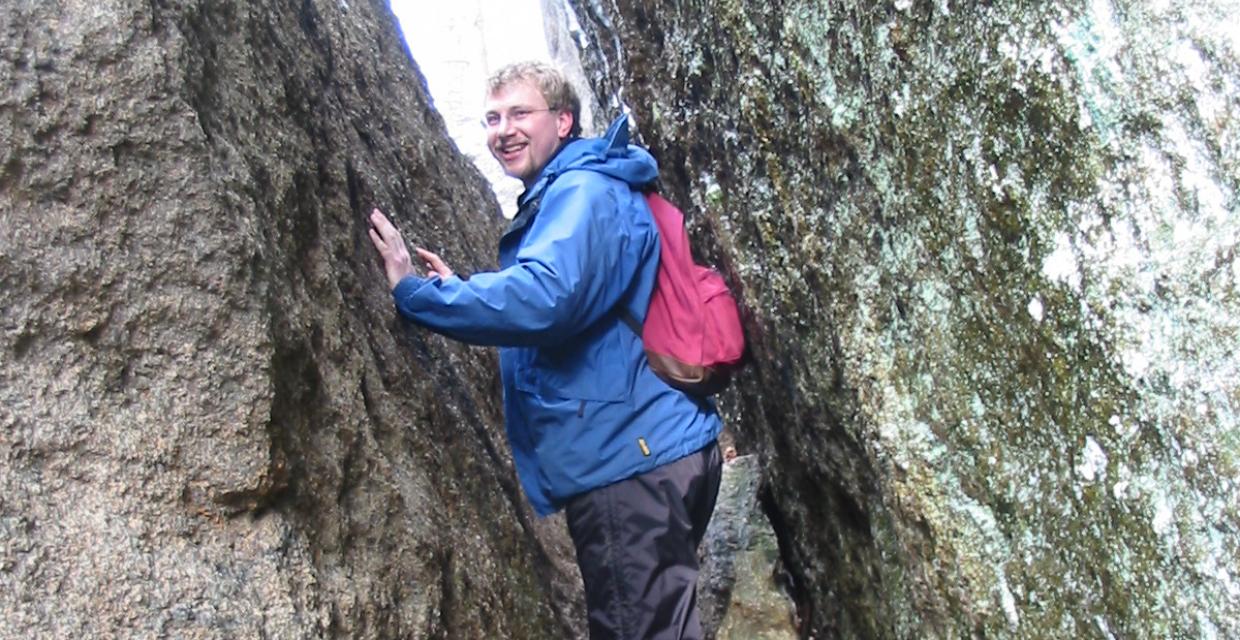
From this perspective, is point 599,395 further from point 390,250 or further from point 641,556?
point 390,250

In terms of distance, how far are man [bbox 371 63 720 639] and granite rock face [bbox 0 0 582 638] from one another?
1.49 ft

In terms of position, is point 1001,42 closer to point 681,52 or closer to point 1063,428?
point 1063,428

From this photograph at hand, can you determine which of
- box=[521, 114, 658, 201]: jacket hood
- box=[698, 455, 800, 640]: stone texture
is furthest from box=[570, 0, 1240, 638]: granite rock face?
box=[698, 455, 800, 640]: stone texture

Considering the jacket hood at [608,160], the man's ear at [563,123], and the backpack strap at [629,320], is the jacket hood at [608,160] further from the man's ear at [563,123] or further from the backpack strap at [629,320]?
the backpack strap at [629,320]

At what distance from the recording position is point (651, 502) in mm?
4066

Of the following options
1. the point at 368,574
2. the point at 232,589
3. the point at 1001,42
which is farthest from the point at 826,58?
the point at 232,589

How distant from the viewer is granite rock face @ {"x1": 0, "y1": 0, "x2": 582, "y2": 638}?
283 cm

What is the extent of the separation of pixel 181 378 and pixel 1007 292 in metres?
2.64

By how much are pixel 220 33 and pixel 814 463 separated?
3.50 m

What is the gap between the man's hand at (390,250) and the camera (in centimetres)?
426

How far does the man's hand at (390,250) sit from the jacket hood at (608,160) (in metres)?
0.55

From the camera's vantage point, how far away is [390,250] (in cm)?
436

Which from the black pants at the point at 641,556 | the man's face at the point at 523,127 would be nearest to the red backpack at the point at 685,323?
the black pants at the point at 641,556

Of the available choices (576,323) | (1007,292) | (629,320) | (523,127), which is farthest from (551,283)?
(1007,292)
